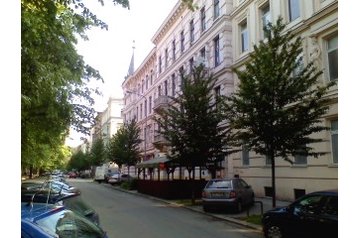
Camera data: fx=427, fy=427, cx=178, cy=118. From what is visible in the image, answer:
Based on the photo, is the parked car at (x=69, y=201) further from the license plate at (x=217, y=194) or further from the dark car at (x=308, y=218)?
the license plate at (x=217, y=194)

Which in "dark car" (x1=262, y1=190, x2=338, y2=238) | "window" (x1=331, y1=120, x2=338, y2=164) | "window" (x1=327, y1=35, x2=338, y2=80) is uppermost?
"window" (x1=327, y1=35, x2=338, y2=80)

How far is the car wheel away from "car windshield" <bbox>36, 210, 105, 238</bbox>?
6447 mm

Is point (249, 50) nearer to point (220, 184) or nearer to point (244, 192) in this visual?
point (244, 192)

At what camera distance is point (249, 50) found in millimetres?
26281

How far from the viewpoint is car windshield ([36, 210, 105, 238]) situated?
4.61 meters

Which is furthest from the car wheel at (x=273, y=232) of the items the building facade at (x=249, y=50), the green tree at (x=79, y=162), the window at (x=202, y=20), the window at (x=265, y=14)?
the green tree at (x=79, y=162)

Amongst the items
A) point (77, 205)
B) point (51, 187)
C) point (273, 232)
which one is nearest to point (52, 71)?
point (51, 187)

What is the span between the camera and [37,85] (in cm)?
972

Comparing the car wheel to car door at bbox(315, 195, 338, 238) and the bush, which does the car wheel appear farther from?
the bush

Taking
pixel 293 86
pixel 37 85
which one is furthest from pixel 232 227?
pixel 37 85

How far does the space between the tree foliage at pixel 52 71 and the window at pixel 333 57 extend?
1084 centimetres

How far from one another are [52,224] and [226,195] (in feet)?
44.6

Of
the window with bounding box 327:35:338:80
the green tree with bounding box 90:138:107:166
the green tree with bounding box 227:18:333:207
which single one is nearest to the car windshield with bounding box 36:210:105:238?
the green tree with bounding box 227:18:333:207

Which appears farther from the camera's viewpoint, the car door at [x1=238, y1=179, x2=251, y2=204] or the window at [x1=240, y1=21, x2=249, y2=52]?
the window at [x1=240, y1=21, x2=249, y2=52]
